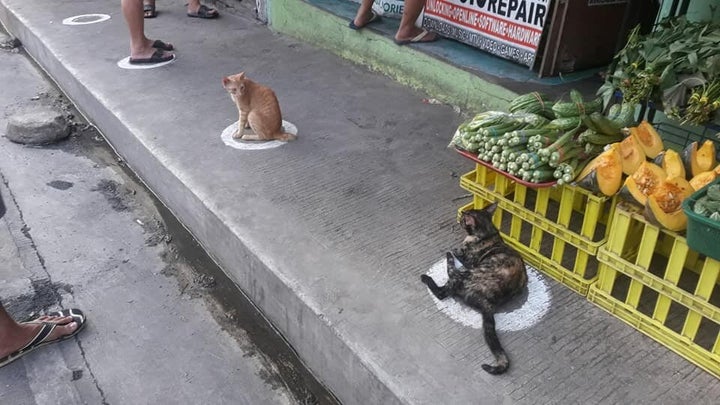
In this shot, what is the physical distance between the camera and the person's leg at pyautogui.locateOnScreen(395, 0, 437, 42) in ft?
17.6

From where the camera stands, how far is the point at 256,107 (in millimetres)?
4172

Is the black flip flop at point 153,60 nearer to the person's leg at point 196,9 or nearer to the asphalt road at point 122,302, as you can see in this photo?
the asphalt road at point 122,302

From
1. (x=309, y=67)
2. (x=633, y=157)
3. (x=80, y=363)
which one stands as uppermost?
(x=633, y=157)

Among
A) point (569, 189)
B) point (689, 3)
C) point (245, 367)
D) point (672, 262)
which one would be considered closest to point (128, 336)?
point (245, 367)

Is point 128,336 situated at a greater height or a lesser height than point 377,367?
lesser

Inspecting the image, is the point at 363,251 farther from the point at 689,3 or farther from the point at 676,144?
the point at 689,3

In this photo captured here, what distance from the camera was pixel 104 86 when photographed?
17.8ft

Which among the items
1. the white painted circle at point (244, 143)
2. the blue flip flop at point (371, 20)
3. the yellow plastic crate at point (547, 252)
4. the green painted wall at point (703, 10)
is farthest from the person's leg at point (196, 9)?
the green painted wall at point (703, 10)

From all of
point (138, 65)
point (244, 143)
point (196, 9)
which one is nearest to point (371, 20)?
point (244, 143)

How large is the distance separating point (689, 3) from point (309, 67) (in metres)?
3.51

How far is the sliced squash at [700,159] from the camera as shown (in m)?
2.62

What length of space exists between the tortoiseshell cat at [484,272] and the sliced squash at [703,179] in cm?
84

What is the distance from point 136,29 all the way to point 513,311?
4.87 metres

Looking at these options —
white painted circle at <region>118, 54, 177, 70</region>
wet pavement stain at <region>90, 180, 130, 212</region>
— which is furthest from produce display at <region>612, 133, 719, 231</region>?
white painted circle at <region>118, 54, 177, 70</region>
